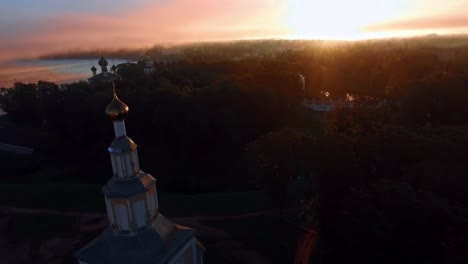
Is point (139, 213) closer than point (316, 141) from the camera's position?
Yes

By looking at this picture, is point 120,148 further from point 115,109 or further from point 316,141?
point 316,141

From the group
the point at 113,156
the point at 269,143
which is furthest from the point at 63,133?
the point at 113,156

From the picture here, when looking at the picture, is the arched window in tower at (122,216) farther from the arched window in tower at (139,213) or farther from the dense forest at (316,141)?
the dense forest at (316,141)

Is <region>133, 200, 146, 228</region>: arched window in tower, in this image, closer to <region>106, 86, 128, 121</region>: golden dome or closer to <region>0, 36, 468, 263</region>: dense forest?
<region>106, 86, 128, 121</region>: golden dome

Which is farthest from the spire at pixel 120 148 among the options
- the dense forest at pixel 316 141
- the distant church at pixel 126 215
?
the dense forest at pixel 316 141

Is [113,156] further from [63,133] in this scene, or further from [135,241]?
[63,133]

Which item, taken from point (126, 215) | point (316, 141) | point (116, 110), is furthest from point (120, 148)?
point (316, 141)
